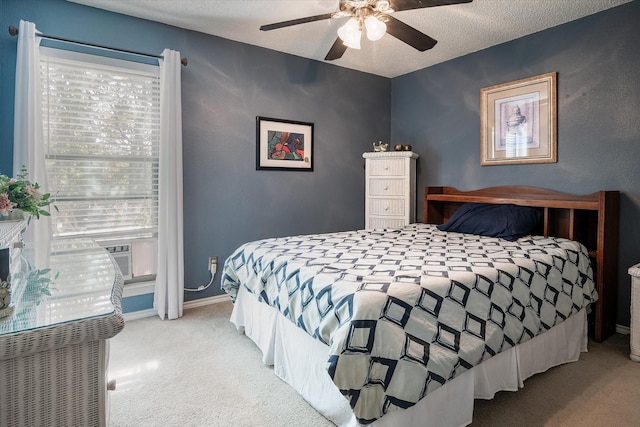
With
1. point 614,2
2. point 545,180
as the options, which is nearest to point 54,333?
→ point 545,180

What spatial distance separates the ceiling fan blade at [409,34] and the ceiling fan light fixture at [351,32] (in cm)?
21

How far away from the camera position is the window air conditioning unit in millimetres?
3047

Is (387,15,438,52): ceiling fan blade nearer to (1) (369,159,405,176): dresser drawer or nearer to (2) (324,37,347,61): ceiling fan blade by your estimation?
(2) (324,37,347,61): ceiling fan blade

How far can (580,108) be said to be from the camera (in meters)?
3.02

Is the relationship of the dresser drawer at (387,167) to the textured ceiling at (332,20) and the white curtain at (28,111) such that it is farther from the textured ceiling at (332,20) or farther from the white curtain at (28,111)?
the white curtain at (28,111)

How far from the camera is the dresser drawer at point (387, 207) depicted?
414 centimetres

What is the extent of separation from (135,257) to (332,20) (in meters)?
2.67

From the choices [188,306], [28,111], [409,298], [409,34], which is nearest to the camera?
[409,298]

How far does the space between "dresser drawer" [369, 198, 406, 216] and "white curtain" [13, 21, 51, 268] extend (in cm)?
317

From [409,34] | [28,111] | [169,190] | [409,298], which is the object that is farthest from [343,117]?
[409,298]

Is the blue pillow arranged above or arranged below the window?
below

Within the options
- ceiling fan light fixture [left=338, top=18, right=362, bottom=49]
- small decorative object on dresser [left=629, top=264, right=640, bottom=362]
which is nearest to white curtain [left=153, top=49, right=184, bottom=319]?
ceiling fan light fixture [left=338, top=18, right=362, bottom=49]

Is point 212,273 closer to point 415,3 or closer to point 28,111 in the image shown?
point 28,111

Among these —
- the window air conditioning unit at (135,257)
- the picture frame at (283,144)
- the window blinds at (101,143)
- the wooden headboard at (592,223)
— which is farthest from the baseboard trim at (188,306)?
the wooden headboard at (592,223)
